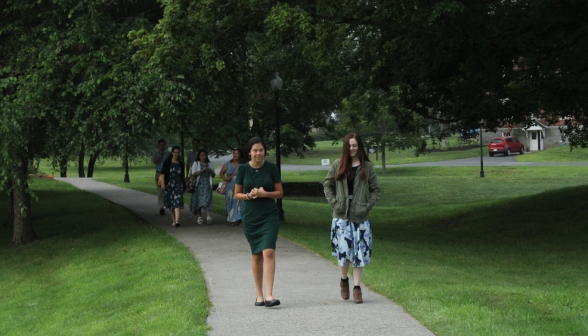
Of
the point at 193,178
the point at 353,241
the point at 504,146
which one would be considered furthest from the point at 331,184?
the point at 504,146

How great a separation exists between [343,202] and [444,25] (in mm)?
8875

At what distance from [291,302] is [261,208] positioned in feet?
3.62

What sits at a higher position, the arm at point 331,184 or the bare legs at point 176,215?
the arm at point 331,184

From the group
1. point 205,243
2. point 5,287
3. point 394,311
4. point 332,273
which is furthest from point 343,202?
point 5,287

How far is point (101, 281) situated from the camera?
520 inches

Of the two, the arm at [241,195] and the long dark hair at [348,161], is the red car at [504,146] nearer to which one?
the long dark hair at [348,161]

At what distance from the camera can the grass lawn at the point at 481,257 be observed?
26.7 ft

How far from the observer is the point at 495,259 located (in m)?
16.0

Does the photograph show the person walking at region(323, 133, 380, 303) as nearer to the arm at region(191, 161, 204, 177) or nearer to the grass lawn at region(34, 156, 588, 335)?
the grass lawn at region(34, 156, 588, 335)

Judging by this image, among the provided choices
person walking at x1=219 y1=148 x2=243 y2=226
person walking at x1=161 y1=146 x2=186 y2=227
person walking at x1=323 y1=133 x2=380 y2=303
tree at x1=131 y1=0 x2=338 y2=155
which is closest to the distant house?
tree at x1=131 y1=0 x2=338 y2=155

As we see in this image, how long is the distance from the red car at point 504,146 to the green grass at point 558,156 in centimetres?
227

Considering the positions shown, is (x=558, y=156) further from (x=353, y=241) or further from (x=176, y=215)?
(x=353, y=241)

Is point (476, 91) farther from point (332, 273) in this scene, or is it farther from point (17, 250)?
point (17, 250)

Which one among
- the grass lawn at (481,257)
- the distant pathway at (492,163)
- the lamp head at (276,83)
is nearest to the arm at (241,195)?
the grass lawn at (481,257)
